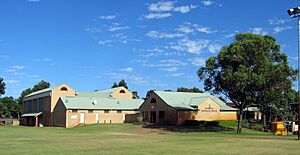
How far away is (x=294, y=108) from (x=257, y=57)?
3399 cm

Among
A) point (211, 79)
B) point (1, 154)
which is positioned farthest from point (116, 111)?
point (1, 154)

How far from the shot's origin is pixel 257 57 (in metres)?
50.7

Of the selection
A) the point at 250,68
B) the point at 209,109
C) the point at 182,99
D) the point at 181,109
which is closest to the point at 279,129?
the point at 250,68

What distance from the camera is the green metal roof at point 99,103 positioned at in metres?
77.6

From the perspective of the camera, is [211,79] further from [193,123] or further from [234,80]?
[193,123]

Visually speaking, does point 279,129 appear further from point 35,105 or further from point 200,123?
point 35,105

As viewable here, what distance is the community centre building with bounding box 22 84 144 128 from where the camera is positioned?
76688 millimetres

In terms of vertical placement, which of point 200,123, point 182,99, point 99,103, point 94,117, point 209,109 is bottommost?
point 200,123

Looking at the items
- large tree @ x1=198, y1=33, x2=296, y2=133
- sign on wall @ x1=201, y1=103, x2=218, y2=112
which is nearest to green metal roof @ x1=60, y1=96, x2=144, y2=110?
sign on wall @ x1=201, y1=103, x2=218, y2=112

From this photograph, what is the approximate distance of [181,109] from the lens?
6856 centimetres

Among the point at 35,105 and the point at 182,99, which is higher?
the point at 182,99

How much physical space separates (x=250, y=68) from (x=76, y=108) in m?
37.6

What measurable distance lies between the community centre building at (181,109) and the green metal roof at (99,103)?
25.7 ft

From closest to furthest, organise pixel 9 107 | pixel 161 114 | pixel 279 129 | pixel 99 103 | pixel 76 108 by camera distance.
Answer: pixel 279 129 < pixel 161 114 < pixel 76 108 < pixel 99 103 < pixel 9 107
